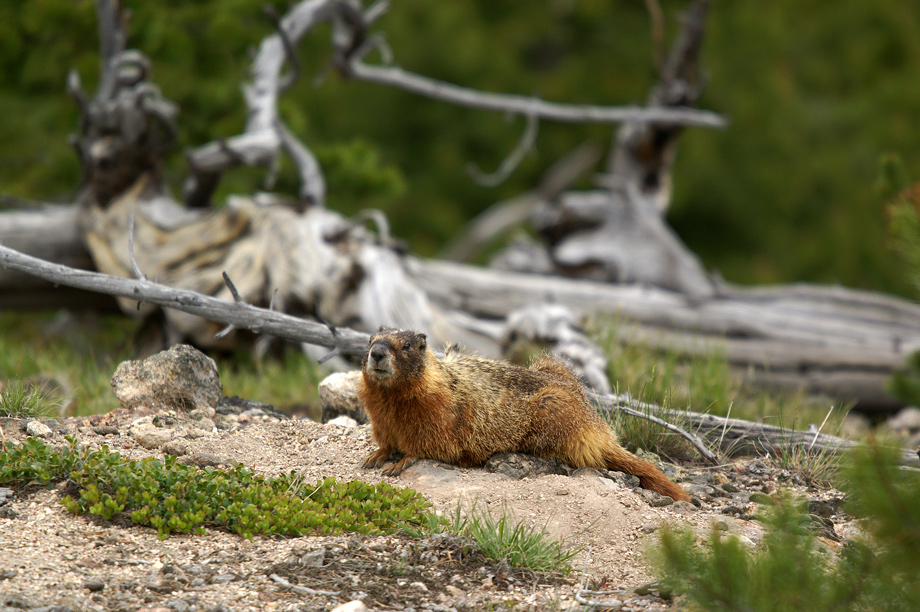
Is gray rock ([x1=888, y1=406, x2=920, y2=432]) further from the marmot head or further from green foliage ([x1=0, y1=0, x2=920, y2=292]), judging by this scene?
green foliage ([x1=0, y1=0, x2=920, y2=292])

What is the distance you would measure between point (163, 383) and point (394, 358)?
63.1 inches

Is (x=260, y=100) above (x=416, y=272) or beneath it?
above

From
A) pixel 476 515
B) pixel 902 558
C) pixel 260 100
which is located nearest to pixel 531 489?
pixel 476 515

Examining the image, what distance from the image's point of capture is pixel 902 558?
2.35 m

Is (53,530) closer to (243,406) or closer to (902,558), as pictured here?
(243,406)

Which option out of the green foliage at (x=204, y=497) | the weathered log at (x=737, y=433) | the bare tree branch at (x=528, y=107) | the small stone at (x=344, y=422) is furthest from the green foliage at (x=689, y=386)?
the bare tree branch at (x=528, y=107)

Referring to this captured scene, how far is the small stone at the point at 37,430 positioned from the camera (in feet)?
13.9

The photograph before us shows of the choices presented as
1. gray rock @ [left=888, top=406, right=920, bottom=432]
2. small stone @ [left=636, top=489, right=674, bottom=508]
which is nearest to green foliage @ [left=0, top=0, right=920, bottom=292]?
gray rock @ [left=888, top=406, right=920, bottom=432]

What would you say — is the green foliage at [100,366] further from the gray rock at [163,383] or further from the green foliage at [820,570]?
the green foliage at [820,570]

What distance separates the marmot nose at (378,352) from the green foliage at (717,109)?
290 inches

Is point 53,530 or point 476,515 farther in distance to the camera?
point 476,515

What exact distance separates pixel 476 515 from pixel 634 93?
542 inches

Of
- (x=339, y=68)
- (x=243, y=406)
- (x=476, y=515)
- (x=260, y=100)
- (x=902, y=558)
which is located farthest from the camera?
(x=339, y=68)

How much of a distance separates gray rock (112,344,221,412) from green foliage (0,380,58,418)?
0.40 m
